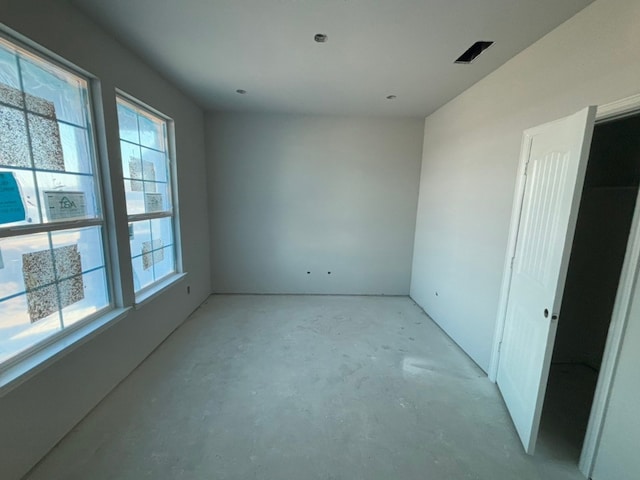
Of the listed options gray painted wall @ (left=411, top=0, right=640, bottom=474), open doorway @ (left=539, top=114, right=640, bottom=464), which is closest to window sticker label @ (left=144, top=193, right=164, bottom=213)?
gray painted wall @ (left=411, top=0, right=640, bottom=474)

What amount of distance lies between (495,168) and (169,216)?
3.35 metres

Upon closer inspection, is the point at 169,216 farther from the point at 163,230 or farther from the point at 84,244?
the point at 84,244

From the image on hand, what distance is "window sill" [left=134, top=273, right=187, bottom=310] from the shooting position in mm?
2368

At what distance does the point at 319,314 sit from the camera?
3.50 m

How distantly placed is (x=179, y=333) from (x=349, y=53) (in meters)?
3.25

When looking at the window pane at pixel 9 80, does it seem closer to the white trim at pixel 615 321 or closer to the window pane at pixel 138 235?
the window pane at pixel 138 235

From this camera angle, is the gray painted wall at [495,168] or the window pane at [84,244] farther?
the window pane at [84,244]

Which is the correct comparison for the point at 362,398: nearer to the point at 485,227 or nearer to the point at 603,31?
the point at 485,227

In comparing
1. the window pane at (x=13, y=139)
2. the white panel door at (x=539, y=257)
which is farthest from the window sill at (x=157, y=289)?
the white panel door at (x=539, y=257)

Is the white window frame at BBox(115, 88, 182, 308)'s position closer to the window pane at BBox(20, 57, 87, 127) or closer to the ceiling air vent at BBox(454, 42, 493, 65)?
the window pane at BBox(20, 57, 87, 127)

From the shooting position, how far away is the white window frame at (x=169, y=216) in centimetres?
238

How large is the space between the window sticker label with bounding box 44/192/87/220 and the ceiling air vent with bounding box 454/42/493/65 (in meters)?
3.05

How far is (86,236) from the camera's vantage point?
190 cm

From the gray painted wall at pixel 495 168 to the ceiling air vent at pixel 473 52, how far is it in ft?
0.99
